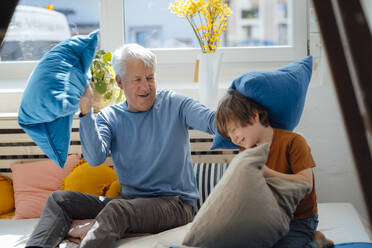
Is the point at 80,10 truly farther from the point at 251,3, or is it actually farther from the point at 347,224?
the point at 347,224

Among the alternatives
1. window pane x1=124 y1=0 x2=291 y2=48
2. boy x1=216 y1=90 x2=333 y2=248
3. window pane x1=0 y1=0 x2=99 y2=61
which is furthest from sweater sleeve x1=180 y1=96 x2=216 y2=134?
window pane x1=0 y1=0 x2=99 y2=61

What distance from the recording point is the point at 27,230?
80.4 inches

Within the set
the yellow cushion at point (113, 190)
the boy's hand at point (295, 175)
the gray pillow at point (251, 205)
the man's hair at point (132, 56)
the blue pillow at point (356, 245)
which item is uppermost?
the man's hair at point (132, 56)

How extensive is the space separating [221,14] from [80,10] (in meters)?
0.98

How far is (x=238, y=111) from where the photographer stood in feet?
4.42

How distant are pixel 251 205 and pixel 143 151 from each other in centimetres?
70

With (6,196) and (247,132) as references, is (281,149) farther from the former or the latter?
(6,196)

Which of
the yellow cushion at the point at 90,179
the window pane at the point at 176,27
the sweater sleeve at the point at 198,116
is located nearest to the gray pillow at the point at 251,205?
the sweater sleeve at the point at 198,116

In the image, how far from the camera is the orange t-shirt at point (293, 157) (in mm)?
1292

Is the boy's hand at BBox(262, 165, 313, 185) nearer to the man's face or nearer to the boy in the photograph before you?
the boy

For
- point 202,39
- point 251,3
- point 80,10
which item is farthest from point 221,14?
point 80,10

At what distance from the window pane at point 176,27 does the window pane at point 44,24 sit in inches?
10.0

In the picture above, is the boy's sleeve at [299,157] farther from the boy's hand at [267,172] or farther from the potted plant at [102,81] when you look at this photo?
the potted plant at [102,81]

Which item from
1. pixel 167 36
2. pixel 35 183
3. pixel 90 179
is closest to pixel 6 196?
pixel 35 183
